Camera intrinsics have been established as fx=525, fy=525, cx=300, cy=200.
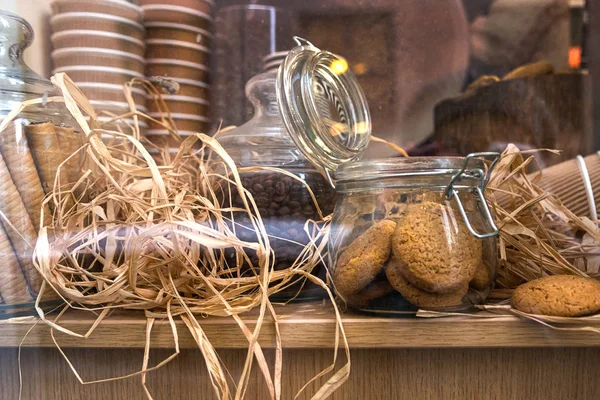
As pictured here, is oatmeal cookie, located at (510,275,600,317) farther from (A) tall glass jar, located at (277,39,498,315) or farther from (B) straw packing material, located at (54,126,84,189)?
(B) straw packing material, located at (54,126,84,189)

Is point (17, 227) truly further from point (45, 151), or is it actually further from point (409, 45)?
point (409, 45)

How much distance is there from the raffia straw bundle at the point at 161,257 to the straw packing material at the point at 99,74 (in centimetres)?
10

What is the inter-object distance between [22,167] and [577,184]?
48 centimetres

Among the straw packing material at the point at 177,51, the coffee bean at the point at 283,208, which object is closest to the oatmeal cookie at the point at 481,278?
the coffee bean at the point at 283,208

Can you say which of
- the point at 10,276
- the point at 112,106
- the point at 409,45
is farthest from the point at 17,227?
the point at 409,45

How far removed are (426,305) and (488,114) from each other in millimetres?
362

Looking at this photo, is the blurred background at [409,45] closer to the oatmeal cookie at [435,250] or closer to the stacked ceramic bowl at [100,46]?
the stacked ceramic bowl at [100,46]

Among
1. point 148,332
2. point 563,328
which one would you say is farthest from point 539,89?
point 148,332

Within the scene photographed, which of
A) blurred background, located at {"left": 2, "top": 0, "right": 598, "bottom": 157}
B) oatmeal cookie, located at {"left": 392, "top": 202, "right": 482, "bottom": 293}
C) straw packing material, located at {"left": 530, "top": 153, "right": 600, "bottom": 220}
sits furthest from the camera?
blurred background, located at {"left": 2, "top": 0, "right": 598, "bottom": 157}

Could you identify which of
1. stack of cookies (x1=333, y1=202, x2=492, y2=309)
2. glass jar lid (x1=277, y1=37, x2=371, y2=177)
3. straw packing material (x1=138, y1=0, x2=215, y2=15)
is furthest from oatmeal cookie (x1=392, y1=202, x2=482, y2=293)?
straw packing material (x1=138, y1=0, x2=215, y2=15)

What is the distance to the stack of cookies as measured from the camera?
1.06ft

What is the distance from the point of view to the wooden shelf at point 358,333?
324 millimetres

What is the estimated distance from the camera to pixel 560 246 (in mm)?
441

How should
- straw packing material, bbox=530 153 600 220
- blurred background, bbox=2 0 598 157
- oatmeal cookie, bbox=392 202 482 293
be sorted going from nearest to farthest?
oatmeal cookie, bbox=392 202 482 293 < straw packing material, bbox=530 153 600 220 < blurred background, bbox=2 0 598 157
